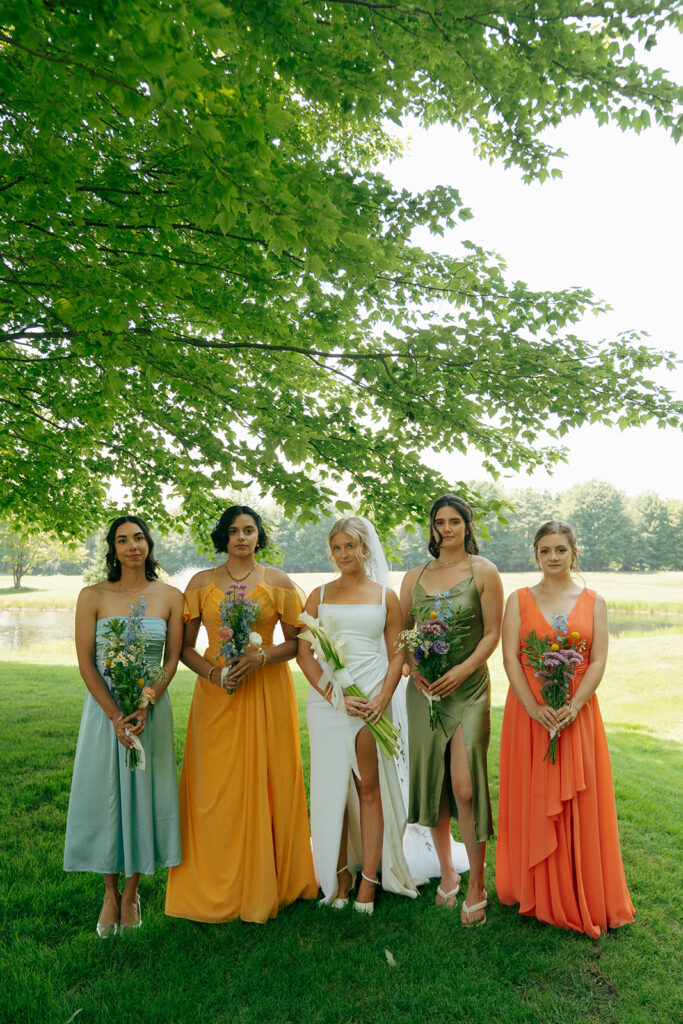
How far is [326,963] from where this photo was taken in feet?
11.9

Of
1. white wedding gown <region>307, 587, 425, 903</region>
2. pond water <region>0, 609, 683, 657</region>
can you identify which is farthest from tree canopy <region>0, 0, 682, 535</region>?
pond water <region>0, 609, 683, 657</region>

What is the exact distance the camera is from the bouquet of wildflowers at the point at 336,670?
171 inches

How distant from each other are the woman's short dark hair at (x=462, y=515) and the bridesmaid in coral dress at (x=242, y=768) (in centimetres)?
110

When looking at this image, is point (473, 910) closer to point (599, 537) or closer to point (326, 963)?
point (326, 963)

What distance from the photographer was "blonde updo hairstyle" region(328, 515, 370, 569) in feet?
14.9

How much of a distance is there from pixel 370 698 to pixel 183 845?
158 cm

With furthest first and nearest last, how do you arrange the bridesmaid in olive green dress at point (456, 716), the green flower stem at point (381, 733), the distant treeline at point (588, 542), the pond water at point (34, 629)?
1. the distant treeline at point (588, 542)
2. the pond water at point (34, 629)
3. the green flower stem at point (381, 733)
4. the bridesmaid in olive green dress at point (456, 716)

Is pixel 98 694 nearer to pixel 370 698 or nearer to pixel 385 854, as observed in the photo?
pixel 370 698

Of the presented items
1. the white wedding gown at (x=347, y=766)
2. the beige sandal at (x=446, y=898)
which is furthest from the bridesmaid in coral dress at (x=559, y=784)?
the white wedding gown at (x=347, y=766)

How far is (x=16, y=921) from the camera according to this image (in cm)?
402

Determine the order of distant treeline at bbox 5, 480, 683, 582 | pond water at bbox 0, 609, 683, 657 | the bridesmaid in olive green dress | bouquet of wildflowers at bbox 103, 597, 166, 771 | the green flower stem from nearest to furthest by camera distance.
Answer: bouquet of wildflowers at bbox 103, 597, 166, 771 → the bridesmaid in olive green dress → the green flower stem → pond water at bbox 0, 609, 683, 657 → distant treeline at bbox 5, 480, 683, 582

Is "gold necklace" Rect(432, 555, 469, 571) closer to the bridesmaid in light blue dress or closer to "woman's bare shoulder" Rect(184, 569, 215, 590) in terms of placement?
"woman's bare shoulder" Rect(184, 569, 215, 590)

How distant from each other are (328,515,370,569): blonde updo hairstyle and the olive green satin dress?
1.84ft

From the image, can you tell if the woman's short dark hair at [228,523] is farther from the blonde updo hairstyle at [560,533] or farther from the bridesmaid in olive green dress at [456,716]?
the blonde updo hairstyle at [560,533]
